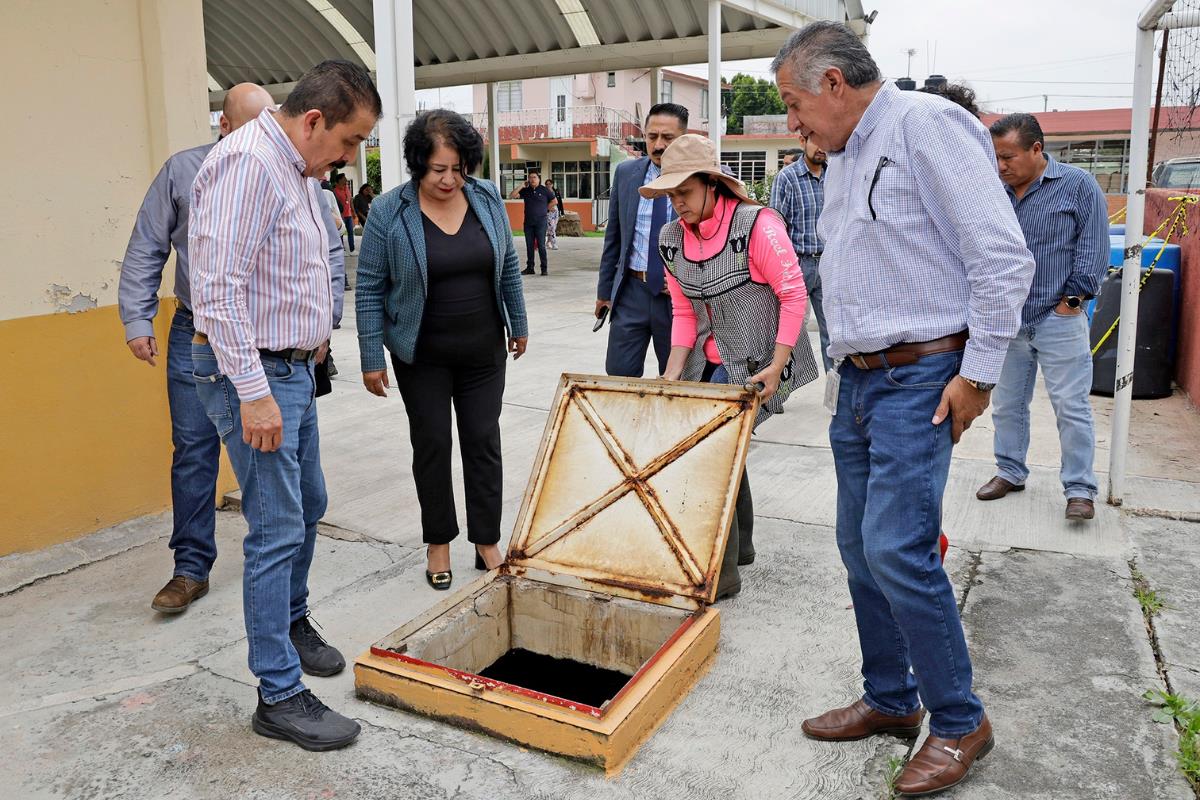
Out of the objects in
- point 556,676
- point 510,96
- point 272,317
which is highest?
point 510,96

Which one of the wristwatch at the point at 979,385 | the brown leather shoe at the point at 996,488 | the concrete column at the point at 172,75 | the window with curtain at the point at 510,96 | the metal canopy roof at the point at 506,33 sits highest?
the window with curtain at the point at 510,96

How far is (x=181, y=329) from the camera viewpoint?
147 inches

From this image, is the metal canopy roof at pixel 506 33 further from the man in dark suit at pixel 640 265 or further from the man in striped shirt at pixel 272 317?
the man in striped shirt at pixel 272 317

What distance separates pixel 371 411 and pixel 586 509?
3.77 meters

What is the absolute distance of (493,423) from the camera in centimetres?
408

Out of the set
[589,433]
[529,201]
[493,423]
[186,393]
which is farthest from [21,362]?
[529,201]

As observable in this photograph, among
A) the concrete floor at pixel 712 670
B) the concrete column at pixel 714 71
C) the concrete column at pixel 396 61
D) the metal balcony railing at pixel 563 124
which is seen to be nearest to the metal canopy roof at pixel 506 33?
the concrete column at pixel 714 71

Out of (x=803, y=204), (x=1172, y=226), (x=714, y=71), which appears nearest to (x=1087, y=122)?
(x=714, y=71)

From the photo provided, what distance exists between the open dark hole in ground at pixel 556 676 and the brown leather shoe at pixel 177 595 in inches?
A: 47.8

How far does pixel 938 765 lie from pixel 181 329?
3.02 meters

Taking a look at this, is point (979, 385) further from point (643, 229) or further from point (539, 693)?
point (643, 229)

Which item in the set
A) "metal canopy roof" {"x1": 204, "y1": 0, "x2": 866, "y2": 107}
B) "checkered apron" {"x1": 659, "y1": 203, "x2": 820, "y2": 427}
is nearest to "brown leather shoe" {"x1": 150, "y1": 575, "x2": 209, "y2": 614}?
"checkered apron" {"x1": 659, "y1": 203, "x2": 820, "y2": 427}

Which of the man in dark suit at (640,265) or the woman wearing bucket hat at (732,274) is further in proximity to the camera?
the man in dark suit at (640,265)

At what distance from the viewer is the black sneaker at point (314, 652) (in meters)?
3.25
